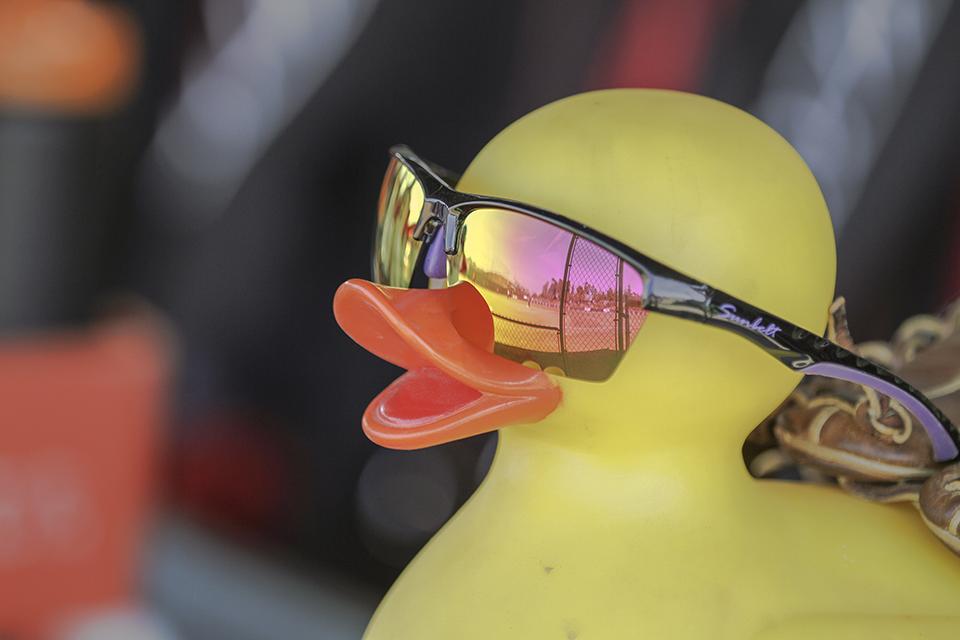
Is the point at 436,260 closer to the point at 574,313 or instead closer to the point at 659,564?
the point at 574,313

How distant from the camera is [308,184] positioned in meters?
2.06

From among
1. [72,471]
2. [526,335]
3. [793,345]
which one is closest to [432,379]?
[526,335]

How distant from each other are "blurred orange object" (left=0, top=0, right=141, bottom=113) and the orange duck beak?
119cm

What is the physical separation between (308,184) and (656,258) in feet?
4.98

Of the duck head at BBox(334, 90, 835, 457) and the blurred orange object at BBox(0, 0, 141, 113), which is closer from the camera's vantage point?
the duck head at BBox(334, 90, 835, 457)

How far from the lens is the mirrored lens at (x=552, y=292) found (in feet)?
1.95

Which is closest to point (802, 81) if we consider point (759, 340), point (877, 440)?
point (877, 440)

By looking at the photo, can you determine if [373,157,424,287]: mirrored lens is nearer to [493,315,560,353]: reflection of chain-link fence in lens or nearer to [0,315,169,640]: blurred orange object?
[493,315,560,353]: reflection of chain-link fence in lens

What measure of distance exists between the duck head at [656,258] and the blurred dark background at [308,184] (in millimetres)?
1200

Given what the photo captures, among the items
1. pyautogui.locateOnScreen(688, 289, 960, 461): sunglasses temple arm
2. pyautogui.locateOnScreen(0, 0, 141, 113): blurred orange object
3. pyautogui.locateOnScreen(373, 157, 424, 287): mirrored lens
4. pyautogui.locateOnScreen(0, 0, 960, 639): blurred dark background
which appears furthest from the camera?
pyautogui.locateOnScreen(0, 0, 960, 639): blurred dark background

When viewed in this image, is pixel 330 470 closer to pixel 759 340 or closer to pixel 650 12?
pixel 650 12

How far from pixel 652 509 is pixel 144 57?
1.72m

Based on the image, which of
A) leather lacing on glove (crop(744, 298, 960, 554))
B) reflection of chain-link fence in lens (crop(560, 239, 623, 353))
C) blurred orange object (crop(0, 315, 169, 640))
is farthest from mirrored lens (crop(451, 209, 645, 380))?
blurred orange object (crop(0, 315, 169, 640))

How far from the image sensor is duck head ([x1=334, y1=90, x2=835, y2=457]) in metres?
0.61
